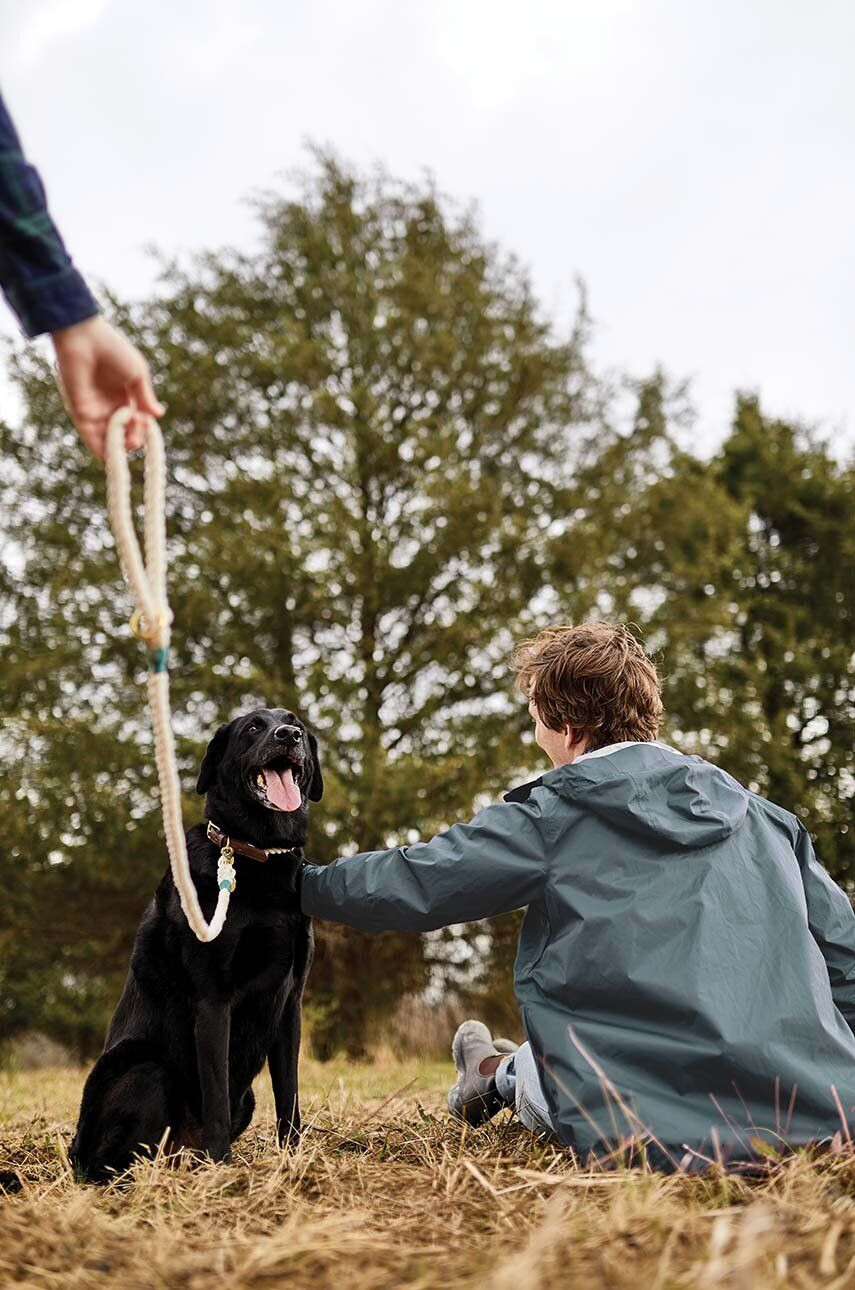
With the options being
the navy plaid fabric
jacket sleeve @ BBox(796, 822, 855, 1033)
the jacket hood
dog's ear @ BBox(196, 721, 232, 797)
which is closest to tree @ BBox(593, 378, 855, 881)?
dog's ear @ BBox(196, 721, 232, 797)

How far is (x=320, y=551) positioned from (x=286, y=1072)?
22.5 feet

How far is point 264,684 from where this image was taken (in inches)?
342

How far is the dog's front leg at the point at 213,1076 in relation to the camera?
2406 mm

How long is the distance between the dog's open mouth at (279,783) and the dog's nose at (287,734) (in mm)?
54

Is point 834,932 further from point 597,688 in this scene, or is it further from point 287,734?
point 287,734

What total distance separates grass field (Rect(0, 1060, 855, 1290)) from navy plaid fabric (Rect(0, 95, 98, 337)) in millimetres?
1359

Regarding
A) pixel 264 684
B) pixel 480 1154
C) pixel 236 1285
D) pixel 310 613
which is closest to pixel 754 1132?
pixel 480 1154

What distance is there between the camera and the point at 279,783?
290cm

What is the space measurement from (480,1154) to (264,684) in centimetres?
664

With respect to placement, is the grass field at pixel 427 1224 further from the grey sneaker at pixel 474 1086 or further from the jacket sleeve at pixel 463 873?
the jacket sleeve at pixel 463 873

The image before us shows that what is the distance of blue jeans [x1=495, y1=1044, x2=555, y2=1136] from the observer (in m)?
2.44

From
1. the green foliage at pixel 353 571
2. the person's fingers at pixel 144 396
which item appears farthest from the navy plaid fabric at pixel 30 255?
the green foliage at pixel 353 571

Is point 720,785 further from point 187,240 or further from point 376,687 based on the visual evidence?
point 187,240

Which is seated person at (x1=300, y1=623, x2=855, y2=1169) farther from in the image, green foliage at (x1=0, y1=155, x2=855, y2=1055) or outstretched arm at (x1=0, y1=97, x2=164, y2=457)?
green foliage at (x1=0, y1=155, x2=855, y2=1055)
